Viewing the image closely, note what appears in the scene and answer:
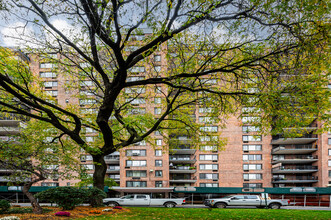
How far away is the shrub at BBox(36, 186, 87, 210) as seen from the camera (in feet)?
42.3

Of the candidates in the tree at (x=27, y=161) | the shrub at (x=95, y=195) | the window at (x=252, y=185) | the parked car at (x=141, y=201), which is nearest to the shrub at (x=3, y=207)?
the tree at (x=27, y=161)

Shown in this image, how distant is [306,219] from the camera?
41.9 ft

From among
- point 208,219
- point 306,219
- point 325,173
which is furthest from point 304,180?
point 208,219

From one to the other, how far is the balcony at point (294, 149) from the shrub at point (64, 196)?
44.5m

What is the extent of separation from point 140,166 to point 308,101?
41249 millimetres

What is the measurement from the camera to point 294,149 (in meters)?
49.5

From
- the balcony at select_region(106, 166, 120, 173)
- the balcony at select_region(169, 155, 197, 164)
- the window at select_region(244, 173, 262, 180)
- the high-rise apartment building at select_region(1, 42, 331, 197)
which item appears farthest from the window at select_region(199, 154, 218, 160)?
the balcony at select_region(106, 166, 120, 173)

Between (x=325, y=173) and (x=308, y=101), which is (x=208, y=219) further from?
(x=325, y=173)

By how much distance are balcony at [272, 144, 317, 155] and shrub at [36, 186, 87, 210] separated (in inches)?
1750

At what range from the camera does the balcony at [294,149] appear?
162 ft

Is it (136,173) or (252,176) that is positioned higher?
(136,173)

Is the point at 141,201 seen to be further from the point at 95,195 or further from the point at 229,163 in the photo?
the point at 229,163

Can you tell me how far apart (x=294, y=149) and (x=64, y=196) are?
47.8 m

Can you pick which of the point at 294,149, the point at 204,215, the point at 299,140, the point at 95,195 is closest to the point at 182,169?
the point at 294,149
